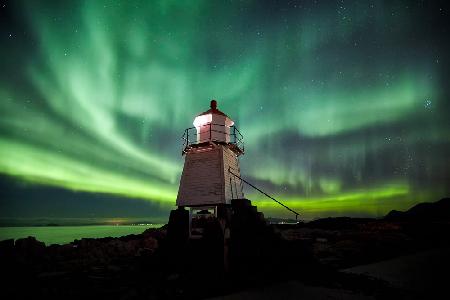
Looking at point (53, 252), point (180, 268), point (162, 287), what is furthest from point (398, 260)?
point (53, 252)

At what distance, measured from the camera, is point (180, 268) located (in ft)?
37.7

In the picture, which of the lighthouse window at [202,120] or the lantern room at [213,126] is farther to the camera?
the lighthouse window at [202,120]

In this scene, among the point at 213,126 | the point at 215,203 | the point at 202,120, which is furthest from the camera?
the point at 202,120

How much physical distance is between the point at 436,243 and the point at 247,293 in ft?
67.2

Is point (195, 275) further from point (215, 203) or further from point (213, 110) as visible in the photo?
point (213, 110)

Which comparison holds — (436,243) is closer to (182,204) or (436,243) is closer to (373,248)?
(373,248)

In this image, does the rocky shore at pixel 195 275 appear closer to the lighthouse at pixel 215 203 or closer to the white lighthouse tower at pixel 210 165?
the lighthouse at pixel 215 203

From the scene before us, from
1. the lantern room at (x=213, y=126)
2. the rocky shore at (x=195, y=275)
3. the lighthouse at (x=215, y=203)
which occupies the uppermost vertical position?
the lantern room at (x=213, y=126)

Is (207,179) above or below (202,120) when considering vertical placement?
below

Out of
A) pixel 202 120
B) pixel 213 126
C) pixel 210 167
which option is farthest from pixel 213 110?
pixel 210 167

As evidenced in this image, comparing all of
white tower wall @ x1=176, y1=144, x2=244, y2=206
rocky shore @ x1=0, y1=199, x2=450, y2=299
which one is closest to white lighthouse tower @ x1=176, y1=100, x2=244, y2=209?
white tower wall @ x1=176, y1=144, x2=244, y2=206

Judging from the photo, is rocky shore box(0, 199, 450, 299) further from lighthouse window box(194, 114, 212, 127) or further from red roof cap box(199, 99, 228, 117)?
red roof cap box(199, 99, 228, 117)

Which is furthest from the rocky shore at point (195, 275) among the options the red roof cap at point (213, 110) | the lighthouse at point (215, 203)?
the red roof cap at point (213, 110)

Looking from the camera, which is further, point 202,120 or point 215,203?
point 202,120
